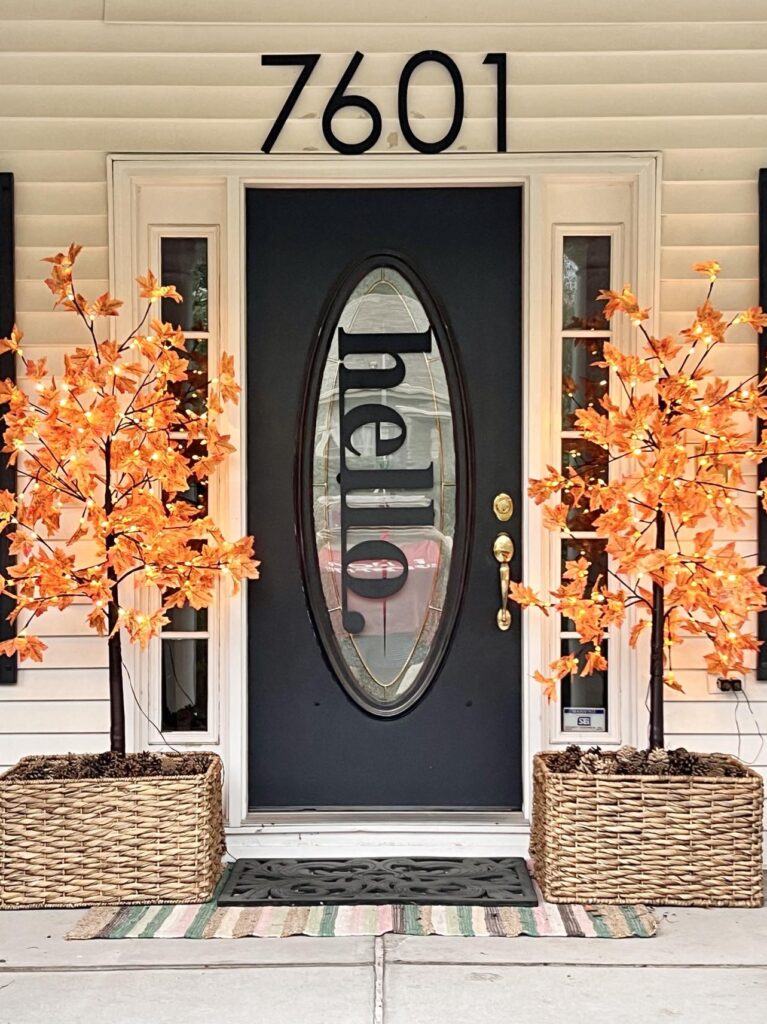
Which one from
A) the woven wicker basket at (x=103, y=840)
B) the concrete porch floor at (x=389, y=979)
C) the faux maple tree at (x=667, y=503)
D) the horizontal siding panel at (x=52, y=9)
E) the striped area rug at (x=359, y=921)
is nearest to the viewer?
the concrete porch floor at (x=389, y=979)

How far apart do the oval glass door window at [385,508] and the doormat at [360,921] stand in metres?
0.75

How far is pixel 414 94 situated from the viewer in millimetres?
3705

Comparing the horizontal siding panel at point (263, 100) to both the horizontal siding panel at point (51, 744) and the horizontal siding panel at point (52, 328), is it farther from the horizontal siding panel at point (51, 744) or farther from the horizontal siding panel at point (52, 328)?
the horizontal siding panel at point (51, 744)

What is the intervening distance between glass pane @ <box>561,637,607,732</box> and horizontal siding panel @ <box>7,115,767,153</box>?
1.55m

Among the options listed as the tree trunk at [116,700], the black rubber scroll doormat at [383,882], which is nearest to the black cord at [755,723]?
the black rubber scroll doormat at [383,882]

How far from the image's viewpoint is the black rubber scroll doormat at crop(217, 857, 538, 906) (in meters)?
3.32

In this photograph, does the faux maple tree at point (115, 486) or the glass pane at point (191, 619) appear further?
the glass pane at point (191, 619)

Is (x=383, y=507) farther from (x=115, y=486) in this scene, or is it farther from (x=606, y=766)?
(x=606, y=766)

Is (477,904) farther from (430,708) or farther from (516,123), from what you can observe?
(516,123)

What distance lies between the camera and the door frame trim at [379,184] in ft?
12.1

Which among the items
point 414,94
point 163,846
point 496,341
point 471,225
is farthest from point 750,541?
point 163,846

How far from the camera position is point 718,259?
12.2ft

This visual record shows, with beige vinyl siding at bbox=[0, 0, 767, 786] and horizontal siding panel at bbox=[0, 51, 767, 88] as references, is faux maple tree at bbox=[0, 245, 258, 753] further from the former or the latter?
horizontal siding panel at bbox=[0, 51, 767, 88]

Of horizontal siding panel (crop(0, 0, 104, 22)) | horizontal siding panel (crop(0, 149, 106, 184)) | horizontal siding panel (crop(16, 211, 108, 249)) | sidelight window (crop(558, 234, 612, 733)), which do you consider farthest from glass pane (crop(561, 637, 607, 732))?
horizontal siding panel (crop(0, 0, 104, 22))
